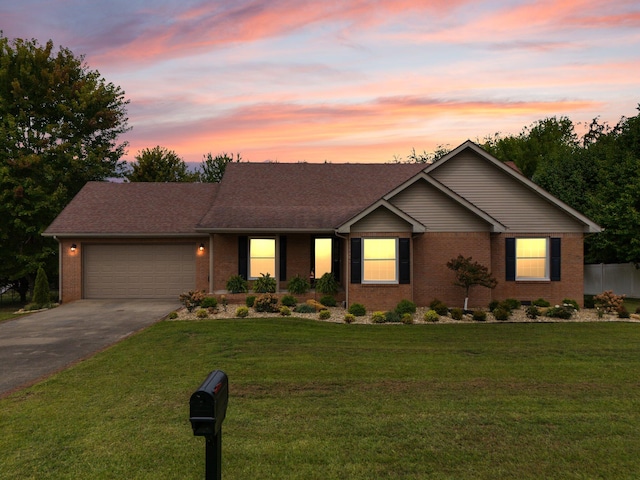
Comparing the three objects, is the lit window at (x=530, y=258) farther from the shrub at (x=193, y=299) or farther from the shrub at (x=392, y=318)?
the shrub at (x=193, y=299)

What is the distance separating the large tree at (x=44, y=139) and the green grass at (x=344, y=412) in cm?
1820

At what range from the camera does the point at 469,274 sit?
15.9 metres

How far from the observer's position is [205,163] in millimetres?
49188

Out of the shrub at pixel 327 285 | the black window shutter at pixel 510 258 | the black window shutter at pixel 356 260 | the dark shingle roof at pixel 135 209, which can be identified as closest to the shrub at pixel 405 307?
the black window shutter at pixel 356 260

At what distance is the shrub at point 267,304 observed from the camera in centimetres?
1591

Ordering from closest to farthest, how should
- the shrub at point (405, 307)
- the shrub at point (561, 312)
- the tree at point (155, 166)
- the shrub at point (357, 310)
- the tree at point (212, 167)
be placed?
the shrub at point (561, 312), the shrub at point (357, 310), the shrub at point (405, 307), the tree at point (155, 166), the tree at point (212, 167)

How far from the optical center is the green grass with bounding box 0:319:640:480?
4.98 meters

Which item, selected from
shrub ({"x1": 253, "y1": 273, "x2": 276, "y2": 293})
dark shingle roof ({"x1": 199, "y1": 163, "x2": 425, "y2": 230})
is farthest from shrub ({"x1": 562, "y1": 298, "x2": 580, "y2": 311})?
shrub ({"x1": 253, "y1": 273, "x2": 276, "y2": 293})

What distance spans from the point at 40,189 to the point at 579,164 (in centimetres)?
3356

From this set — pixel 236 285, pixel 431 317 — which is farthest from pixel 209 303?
pixel 431 317

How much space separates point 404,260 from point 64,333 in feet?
37.8

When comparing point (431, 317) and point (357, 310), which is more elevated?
point (357, 310)

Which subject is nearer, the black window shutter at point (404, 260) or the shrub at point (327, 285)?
the black window shutter at point (404, 260)

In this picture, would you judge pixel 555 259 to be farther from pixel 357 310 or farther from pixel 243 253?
pixel 243 253
